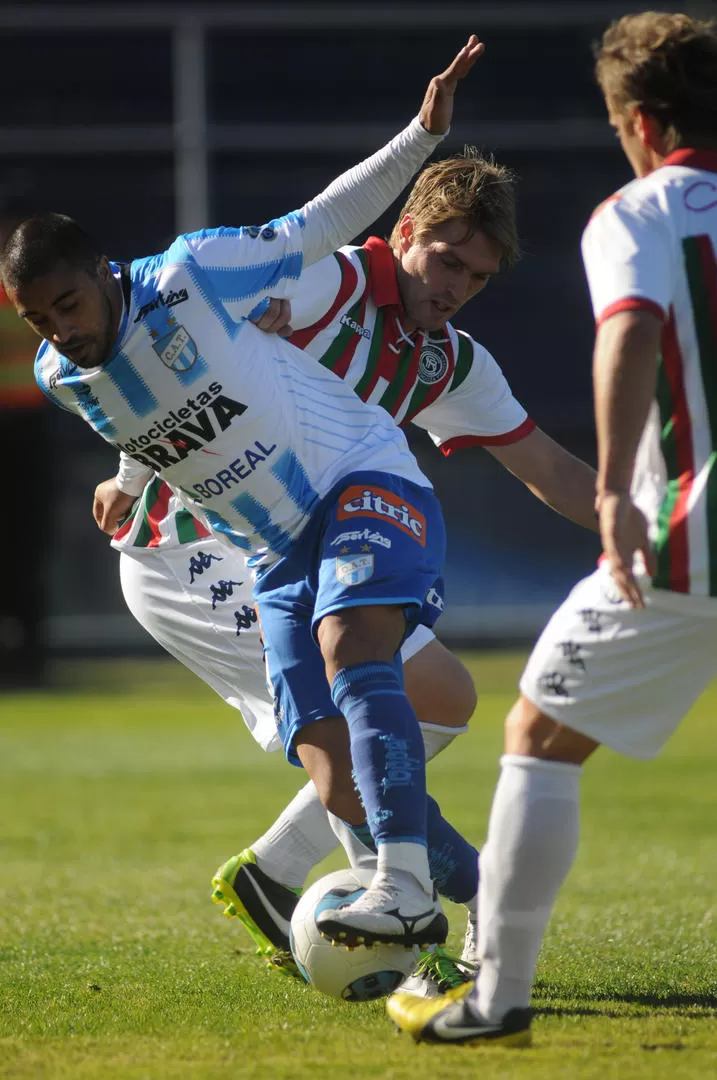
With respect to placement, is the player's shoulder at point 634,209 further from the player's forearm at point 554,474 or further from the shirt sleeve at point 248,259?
the player's forearm at point 554,474

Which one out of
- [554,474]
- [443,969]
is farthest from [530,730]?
[554,474]

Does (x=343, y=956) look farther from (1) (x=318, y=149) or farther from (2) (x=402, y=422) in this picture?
(1) (x=318, y=149)

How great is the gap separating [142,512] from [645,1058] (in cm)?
244

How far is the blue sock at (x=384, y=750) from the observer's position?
11.2 ft

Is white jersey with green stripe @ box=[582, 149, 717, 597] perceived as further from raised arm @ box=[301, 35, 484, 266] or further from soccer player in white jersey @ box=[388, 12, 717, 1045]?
raised arm @ box=[301, 35, 484, 266]

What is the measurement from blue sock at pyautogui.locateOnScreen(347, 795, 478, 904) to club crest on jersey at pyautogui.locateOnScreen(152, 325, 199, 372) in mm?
1318

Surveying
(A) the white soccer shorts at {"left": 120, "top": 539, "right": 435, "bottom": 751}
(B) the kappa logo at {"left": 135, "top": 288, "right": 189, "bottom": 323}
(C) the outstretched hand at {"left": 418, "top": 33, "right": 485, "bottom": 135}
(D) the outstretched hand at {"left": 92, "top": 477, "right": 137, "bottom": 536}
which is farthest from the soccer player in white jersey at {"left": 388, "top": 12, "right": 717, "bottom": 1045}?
(D) the outstretched hand at {"left": 92, "top": 477, "right": 137, "bottom": 536}

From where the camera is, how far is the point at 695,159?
10.3ft

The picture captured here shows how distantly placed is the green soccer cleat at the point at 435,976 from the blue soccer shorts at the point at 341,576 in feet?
2.04

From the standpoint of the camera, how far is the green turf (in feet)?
10.4

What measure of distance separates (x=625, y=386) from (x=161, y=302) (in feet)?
3.96

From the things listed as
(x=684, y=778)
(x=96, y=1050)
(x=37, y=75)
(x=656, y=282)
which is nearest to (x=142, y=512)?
(x=96, y=1050)

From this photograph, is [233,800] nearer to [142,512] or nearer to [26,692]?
[142,512]

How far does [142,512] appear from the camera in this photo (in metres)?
4.84
